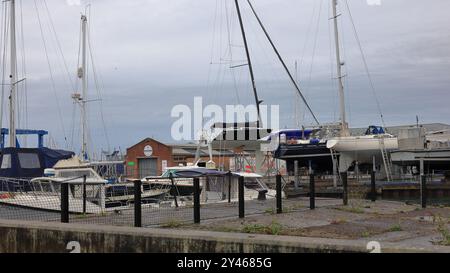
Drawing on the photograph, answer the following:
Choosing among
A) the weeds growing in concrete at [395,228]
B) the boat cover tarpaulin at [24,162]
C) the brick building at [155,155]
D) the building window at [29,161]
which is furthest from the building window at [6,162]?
the brick building at [155,155]

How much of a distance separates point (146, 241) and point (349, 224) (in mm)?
5652

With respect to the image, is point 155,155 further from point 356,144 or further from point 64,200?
point 64,200

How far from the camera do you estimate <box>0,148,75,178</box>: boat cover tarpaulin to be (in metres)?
25.8

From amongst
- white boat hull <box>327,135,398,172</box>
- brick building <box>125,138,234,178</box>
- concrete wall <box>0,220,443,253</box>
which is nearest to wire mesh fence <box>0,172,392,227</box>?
concrete wall <box>0,220,443,253</box>

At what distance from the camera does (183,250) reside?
29.6ft

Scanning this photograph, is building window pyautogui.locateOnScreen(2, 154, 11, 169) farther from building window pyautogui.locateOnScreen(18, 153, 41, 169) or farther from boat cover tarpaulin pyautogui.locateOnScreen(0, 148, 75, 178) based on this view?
building window pyautogui.locateOnScreen(18, 153, 41, 169)

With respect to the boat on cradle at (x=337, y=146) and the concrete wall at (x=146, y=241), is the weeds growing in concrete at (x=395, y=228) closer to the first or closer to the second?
the concrete wall at (x=146, y=241)

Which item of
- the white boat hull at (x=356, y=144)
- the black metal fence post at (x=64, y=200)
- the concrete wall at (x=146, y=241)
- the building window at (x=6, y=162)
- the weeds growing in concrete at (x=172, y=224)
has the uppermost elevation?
the white boat hull at (x=356, y=144)

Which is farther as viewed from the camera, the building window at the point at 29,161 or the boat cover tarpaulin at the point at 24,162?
the building window at the point at 29,161

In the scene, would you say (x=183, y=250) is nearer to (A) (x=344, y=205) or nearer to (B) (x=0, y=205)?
(A) (x=344, y=205)

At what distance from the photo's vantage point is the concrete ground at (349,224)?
35.8 ft

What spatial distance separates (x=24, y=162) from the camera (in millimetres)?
26469

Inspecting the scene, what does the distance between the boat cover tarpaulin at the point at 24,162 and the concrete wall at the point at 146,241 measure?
15.1 m

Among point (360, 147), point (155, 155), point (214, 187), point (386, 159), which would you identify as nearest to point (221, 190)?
point (214, 187)
